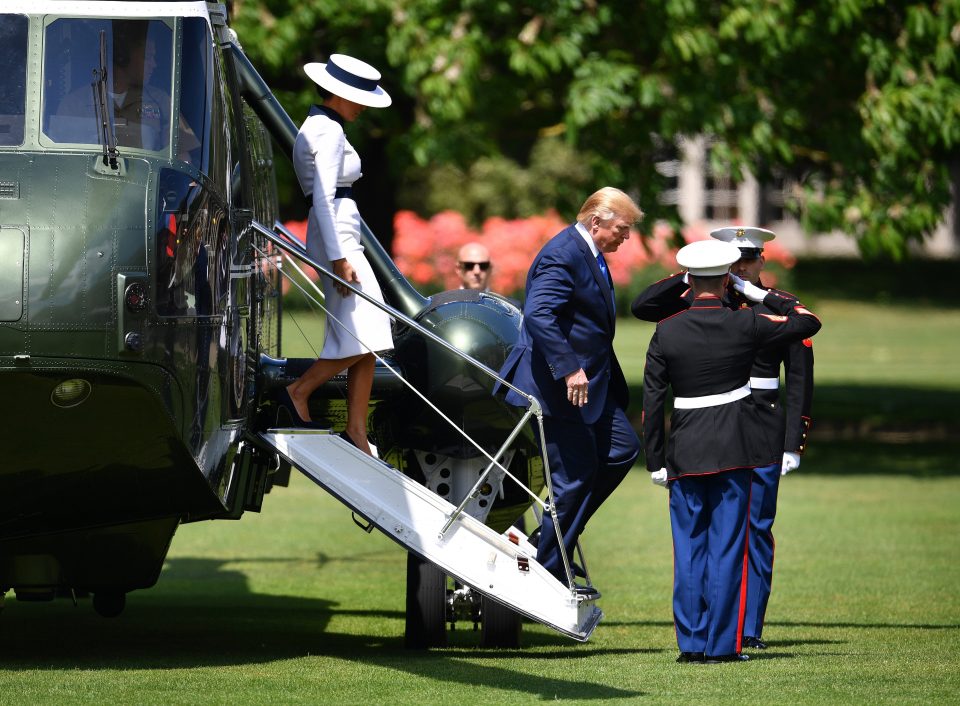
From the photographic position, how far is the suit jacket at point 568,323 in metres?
8.31

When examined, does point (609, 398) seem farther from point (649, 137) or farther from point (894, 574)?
point (649, 137)

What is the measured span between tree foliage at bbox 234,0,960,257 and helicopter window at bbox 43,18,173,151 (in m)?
10.1

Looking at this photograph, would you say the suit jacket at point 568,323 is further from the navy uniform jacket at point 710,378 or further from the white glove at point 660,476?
the white glove at point 660,476

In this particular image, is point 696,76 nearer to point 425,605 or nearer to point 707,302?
point 707,302

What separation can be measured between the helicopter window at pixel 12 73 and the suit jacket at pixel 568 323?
102 inches

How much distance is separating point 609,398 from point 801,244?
58.0 meters

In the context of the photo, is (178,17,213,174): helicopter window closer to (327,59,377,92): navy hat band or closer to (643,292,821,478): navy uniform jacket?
(327,59,377,92): navy hat band

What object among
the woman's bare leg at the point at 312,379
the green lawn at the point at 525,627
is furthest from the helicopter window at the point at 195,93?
the green lawn at the point at 525,627

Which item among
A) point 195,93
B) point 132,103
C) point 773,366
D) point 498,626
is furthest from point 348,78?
point 498,626

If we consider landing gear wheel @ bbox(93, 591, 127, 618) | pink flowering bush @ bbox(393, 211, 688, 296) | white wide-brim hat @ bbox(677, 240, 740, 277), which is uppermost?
white wide-brim hat @ bbox(677, 240, 740, 277)

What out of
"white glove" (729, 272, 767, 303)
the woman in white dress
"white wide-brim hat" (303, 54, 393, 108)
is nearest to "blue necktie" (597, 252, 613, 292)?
"white glove" (729, 272, 767, 303)

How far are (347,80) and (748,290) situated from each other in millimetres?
2416

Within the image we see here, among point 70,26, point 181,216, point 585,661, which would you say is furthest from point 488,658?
point 70,26

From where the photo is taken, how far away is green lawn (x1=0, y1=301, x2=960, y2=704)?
25.2 ft
